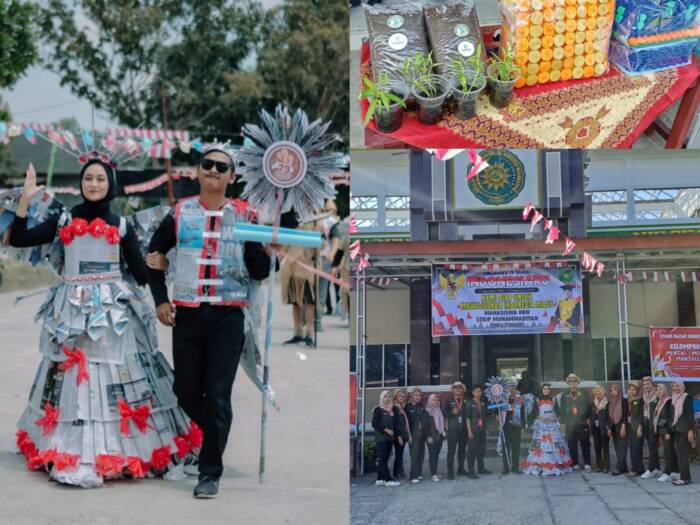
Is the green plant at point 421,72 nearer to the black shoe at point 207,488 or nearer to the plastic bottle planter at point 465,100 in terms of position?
the plastic bottle planter at point 465,100

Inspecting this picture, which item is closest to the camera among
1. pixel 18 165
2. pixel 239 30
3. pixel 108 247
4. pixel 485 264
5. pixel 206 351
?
pixel 485 264

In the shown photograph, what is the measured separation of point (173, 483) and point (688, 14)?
2.89 meters

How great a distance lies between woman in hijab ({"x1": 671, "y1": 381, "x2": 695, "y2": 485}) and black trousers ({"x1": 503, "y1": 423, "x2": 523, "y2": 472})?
0.49 meters

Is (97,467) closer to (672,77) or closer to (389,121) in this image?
(389,121)

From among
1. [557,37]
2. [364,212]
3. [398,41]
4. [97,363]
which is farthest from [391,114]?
[97,363]

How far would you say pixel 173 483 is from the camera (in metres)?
4.14

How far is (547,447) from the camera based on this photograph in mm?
2842

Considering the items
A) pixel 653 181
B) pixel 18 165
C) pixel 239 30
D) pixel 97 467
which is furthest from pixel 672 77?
pixel 18 165

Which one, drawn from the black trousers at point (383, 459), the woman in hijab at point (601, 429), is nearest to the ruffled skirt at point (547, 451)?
the woman in hijab at point (601, 429)

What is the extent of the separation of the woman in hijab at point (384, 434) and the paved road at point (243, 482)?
0.93 meters

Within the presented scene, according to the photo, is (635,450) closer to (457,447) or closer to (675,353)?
(675,353)

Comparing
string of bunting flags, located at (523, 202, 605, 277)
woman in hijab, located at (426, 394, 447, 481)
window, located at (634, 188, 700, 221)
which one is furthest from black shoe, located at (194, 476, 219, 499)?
window, located at (634, 188, 700, 221)

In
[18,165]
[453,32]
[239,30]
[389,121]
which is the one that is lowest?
[389,121]

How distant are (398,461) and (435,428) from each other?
0.16m
